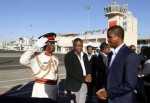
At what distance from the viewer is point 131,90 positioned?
16.5 ft

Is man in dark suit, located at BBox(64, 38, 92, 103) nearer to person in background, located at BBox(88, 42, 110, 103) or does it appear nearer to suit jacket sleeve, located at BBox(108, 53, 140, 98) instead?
person in background, located at BBox(88, 42, 110, 103)

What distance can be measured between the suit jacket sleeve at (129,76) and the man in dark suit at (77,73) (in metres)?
3.46

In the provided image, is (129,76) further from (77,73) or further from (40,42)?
(77,73)

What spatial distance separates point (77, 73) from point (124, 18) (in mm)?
109523

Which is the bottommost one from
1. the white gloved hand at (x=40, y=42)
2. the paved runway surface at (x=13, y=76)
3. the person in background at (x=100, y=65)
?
the paved runway surface at (x=13, y=76)

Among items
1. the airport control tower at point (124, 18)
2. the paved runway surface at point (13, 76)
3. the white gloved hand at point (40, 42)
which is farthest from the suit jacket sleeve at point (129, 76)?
the airport control tower at point (124, 18)

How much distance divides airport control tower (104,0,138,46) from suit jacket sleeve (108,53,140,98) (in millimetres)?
106878

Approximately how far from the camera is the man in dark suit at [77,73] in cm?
848

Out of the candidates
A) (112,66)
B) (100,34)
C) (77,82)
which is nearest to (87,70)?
(77,82)

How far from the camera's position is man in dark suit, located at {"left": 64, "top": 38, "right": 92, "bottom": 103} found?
8.48m

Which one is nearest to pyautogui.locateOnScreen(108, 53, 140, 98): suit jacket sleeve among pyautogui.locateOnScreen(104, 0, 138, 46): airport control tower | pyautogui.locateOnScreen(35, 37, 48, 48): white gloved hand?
pyautogui.locateOnScreen(35, 37, 48, 48): white gloved hand

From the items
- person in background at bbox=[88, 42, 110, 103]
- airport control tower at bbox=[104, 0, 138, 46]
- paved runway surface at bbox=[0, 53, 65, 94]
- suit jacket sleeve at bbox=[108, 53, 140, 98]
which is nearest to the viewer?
suit jacket sleeve at bbox=[108, 53, 140, 98]

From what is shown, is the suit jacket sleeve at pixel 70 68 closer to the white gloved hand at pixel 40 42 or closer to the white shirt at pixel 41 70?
the white shirt at pixel 41 70

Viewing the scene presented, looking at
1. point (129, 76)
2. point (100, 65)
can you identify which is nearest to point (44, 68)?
point (129, 76)
